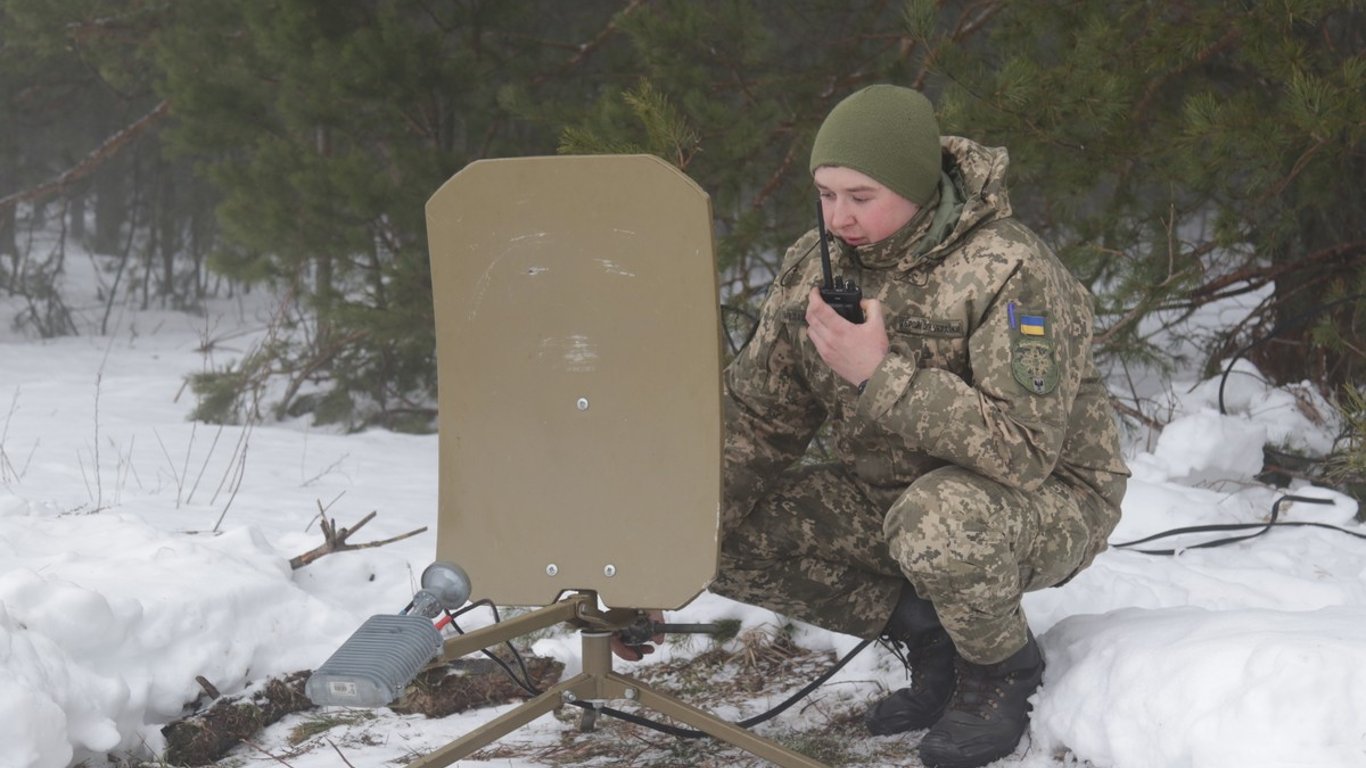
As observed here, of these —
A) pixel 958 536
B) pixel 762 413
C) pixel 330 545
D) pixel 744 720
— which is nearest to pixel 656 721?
pixel 744 720

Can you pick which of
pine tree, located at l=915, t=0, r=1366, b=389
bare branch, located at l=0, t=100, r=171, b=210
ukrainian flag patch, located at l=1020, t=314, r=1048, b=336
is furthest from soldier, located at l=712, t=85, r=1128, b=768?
bare branch, located at l=0, t=100, r=171, b=210

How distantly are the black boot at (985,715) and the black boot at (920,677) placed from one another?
6.6 inches

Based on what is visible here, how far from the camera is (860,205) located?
2396mm

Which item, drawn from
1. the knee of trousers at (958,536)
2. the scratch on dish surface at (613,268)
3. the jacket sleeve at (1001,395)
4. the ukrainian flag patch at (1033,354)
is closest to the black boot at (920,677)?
the knee of trousers at (958,536)

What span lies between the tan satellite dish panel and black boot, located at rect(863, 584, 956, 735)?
0.65 metres

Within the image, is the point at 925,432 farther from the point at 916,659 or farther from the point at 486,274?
the point at 486,274

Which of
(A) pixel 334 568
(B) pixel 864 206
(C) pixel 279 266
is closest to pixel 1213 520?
(B) pixel 864 206

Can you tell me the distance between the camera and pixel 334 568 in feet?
11.5

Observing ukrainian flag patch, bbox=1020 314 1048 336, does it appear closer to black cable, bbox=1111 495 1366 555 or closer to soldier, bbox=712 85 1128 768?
soldier, bbox=712 85 1128 768

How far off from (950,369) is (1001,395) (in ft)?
0.61

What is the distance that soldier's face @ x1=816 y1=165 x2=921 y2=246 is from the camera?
238 cm

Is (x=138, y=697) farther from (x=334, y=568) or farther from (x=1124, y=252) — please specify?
(x=1124, y=252)

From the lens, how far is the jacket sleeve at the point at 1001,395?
2.23 m

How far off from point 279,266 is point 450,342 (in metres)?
5.65
